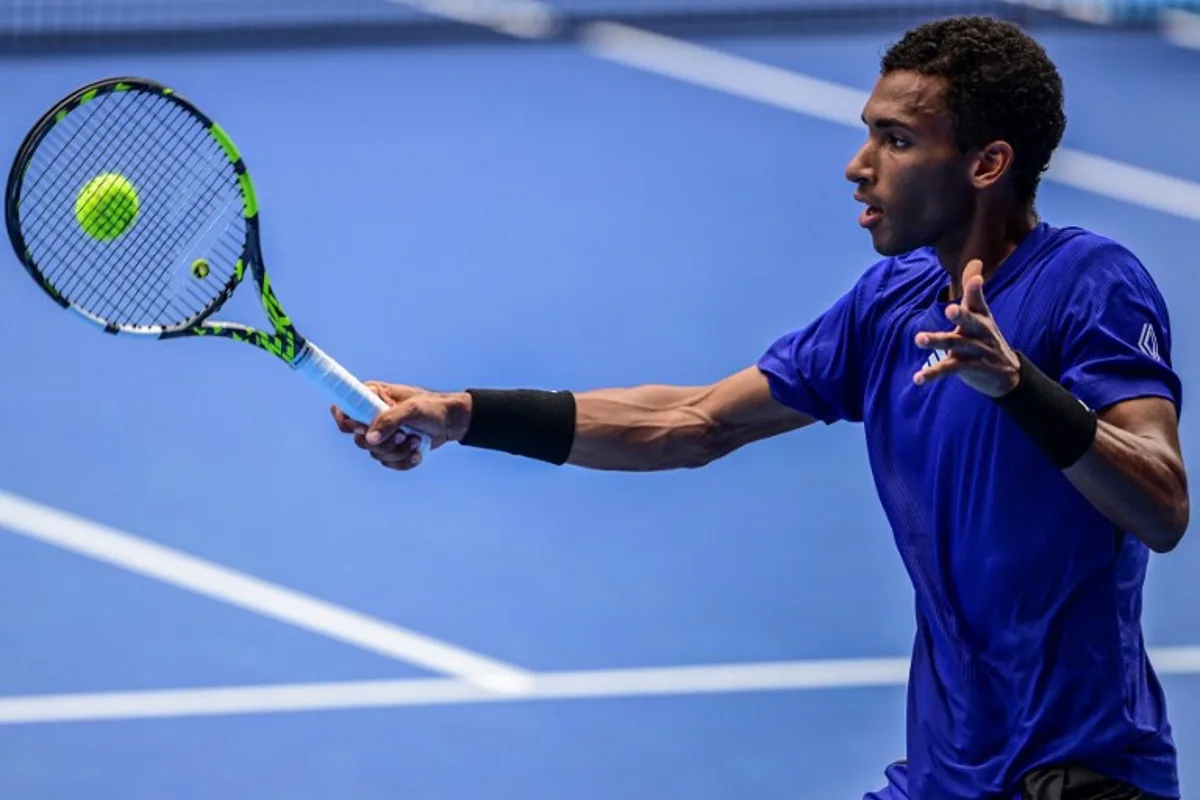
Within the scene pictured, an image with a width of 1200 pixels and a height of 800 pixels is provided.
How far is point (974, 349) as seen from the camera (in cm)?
337

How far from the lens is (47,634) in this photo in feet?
20.5

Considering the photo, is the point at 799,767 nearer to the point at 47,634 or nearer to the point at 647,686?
the point at 647,686

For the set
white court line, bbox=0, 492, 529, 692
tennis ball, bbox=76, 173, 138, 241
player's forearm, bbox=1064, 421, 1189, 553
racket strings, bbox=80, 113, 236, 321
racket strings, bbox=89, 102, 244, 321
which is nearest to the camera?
player's forearm, bbox=1064, 421, 1189, 553

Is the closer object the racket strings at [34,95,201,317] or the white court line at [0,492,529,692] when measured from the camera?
the racket strings at [34,95,201,317]

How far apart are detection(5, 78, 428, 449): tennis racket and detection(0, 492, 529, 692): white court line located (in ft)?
2.44

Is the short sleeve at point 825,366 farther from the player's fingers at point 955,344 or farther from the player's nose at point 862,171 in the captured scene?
the player's fingers at point 955,344

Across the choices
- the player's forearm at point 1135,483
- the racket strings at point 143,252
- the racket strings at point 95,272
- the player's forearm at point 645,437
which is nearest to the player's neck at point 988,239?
the player's forearm at point 1135,483

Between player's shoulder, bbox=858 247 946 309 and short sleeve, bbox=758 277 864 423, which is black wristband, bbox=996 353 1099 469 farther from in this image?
short sleeve, bbox=758 277 864 423

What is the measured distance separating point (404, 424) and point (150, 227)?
2121 millimetres

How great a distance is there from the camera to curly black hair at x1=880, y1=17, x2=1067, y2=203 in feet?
12.9

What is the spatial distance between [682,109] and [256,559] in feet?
10.8

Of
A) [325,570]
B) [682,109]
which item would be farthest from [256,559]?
[682,109]

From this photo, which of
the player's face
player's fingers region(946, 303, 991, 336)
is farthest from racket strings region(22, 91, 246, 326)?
player's fingers region(946, 303, 991, 336)

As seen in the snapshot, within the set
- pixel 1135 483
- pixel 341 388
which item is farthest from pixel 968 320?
pixel 341 388
